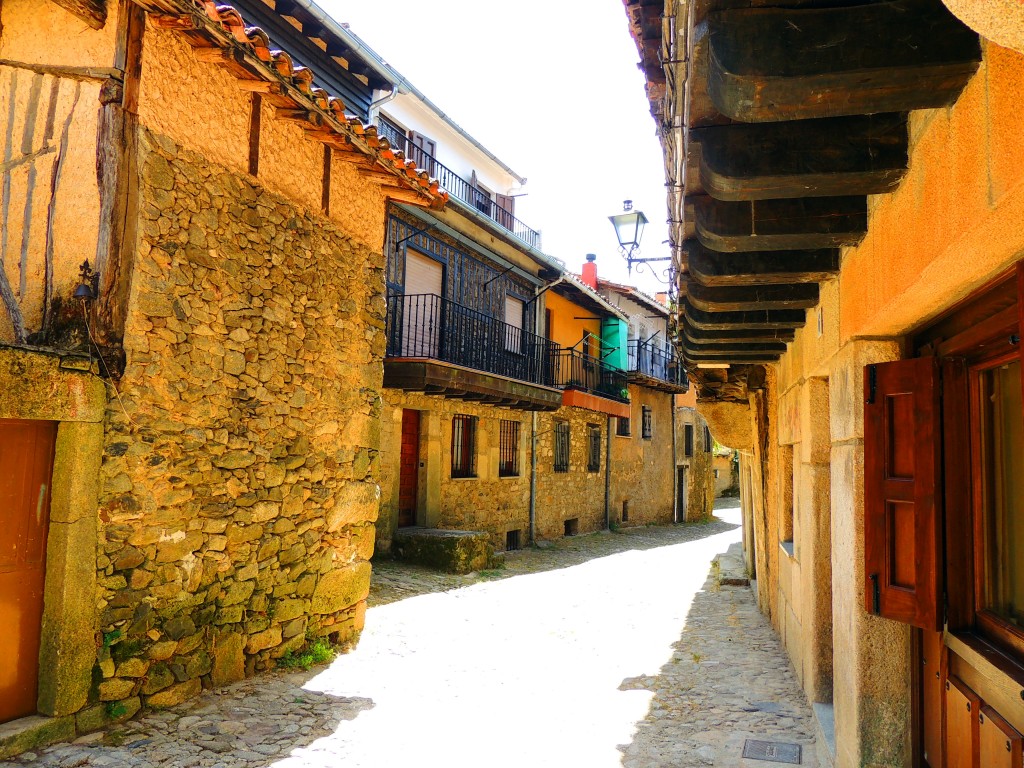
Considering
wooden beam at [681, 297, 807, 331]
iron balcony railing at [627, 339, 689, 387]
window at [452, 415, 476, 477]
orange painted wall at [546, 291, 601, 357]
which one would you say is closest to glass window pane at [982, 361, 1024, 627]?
wooden beam at [681, 297, 807, 331]

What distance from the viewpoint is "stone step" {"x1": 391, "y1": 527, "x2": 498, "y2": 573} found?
992 cm

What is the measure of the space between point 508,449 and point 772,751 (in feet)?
32.7

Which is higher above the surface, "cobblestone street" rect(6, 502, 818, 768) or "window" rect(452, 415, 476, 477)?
"window" rect(452, 415, 476, 477)

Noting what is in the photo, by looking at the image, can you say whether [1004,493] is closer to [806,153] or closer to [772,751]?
[806,153]

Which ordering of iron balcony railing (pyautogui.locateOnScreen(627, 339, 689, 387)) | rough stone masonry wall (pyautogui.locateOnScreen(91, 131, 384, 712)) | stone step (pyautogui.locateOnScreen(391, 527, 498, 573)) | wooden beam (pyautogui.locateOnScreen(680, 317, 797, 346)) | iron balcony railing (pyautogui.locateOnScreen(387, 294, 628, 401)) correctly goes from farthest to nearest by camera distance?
1. iron balcony railing (pyautogui.locateOnScreen(627, 339, 689, 387))
2. iron balcony railing (pyautogui.locateOnScreen(387, 294, 628, 401))
3. stone step (pyautogui.locateOnScreen(391, 527, 498, 573))
4. wooden beam (pyautogui.locateOnScreen(680, 317, 797, 346))
5. rough stone masonry wall (pyautogui.locateOnScreen(91, 131, 384, 712))

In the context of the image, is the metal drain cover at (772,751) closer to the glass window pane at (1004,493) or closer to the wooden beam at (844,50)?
the glass window pane at (1004,493)

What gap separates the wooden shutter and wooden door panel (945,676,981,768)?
0.23m

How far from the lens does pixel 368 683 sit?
529 centimetres

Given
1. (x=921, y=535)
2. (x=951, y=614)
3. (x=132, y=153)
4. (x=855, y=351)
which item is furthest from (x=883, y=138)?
(x=132, y=153)

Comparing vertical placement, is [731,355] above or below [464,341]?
below

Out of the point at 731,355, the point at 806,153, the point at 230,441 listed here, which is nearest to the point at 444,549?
the point at 731,355

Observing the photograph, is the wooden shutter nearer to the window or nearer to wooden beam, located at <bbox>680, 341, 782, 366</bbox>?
wooden beam, located at <bbox>680, 341, 782, 366</bbox>

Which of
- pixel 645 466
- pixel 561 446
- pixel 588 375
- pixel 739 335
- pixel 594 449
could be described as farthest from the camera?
pixel 645 466

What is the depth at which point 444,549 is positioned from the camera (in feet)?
32.6
